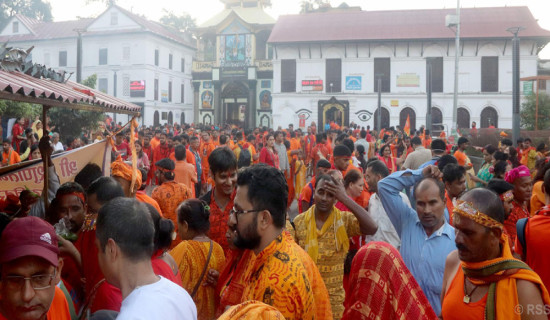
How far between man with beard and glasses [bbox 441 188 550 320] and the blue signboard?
33069 mm

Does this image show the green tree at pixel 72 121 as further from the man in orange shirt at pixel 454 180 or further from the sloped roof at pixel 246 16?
the sloped roof at pixel 246 16

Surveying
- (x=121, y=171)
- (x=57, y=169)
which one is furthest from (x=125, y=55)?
(x=121, y=171)

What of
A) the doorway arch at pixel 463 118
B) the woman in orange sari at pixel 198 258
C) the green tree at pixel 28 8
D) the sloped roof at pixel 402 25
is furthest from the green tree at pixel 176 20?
the woman in orange sari at pixel 198 258

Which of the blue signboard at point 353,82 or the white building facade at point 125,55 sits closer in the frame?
the blue signboard at point 353,82

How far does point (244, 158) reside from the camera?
447 inches

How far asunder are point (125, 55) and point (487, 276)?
4255 cm

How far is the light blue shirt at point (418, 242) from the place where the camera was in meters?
3.43

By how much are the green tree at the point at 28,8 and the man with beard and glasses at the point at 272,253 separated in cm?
6106

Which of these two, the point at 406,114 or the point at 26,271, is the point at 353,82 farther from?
the point at 26,271

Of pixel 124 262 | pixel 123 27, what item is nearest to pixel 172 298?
pixel 124 262

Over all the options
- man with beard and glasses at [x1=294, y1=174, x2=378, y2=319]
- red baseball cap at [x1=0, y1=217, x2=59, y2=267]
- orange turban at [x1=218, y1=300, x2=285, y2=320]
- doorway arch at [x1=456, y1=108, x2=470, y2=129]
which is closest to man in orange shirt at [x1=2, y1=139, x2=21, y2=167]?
man with beard and glasses at [x1=294, y1=174, x2=378, y2=319]

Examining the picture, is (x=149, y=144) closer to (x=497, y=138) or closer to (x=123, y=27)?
(x=497, y=138)

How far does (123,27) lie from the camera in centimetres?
4172

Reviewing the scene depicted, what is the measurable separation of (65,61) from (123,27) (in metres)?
7.04
